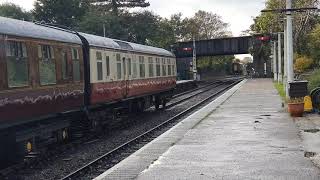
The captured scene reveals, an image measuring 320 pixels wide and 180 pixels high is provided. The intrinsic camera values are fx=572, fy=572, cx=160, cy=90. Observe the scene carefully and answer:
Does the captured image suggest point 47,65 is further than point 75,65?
No

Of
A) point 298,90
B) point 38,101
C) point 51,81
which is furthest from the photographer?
point 298,90

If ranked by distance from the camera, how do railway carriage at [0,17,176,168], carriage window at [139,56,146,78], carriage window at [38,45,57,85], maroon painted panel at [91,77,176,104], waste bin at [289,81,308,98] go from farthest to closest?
1. carriage window at [139,56,146,78]
2. waste bin at [289,81,308,98]
3. maroon painted panel at [91,77,176,104]
4. carriage window at [38,45,57,85]
5. railway carriage at [0,17,176,168]

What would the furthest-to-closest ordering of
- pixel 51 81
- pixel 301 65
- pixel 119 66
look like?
pixel 301 65, pixel 119 66, pixel 51 81

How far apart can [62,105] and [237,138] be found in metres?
4.66

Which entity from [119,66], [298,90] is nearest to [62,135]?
[119,66]

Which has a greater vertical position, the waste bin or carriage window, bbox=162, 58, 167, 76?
carriage window, bbox=162, 58, 167, 76

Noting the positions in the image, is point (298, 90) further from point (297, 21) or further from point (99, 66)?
point (297, 21)

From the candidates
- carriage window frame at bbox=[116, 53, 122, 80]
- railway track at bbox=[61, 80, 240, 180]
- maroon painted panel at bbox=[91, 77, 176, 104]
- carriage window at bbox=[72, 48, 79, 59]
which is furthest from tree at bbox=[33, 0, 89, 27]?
carriage window at bbox=[72, 48, 79, 59]

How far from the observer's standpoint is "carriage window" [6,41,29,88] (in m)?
11.1

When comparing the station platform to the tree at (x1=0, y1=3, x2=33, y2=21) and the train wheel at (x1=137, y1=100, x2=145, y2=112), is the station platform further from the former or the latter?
the tree at (x1=0, y1=3, x2=33, y2=21)

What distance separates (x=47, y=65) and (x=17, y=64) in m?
1.74

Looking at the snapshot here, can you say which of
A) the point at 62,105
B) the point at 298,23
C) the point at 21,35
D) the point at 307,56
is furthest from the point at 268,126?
the point at 307,56

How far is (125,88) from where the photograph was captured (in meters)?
21.2

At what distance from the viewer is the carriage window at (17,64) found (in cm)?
1107
